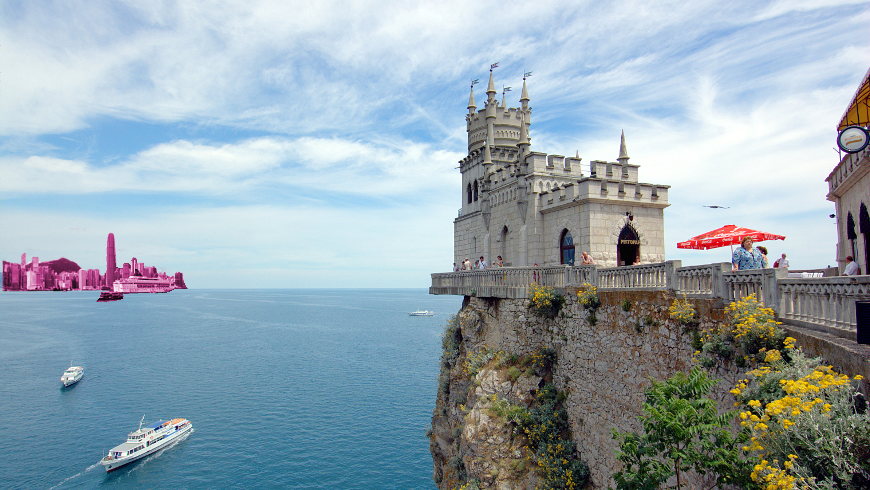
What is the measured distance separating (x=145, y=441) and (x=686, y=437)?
4165cm

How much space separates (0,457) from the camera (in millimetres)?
36719

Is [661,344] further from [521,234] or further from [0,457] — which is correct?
[0,457]

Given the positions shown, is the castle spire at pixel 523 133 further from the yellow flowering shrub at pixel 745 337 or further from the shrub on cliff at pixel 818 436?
the shrub on cliff at pixel 818 436

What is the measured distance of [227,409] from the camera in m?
48.2

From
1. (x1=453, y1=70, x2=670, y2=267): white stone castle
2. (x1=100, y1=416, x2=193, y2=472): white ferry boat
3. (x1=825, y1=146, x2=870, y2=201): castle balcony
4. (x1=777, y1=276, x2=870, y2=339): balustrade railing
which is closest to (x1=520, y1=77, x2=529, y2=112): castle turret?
(x1=453, y1=70, x2=670, y2=267): white stone castle

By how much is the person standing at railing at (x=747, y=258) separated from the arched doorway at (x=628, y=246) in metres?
8.11

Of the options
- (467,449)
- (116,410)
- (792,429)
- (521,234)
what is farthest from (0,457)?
(792,429)

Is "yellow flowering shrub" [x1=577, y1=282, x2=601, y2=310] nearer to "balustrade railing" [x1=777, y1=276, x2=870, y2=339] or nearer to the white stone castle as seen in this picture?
the white stone castle

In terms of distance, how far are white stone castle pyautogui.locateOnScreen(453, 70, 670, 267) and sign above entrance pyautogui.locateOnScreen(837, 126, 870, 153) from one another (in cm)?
920

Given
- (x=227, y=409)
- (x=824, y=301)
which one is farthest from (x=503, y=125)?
(x=227, y=409)

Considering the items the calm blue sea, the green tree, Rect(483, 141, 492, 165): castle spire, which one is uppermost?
Rect(483, 141, 492, 165): castle spire

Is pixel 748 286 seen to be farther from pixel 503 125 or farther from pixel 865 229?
pixel 503 125

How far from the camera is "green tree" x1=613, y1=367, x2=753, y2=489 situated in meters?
7.63

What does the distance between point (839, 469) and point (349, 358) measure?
70410 millimetres
